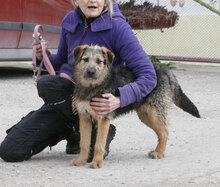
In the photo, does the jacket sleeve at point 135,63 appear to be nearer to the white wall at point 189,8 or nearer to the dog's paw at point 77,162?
the dog's paw at point 77,162

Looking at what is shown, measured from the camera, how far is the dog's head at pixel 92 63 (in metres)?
4.12

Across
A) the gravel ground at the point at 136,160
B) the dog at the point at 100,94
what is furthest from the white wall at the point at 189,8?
the dog at the point at 100,94

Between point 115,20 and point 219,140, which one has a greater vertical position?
point 115,20

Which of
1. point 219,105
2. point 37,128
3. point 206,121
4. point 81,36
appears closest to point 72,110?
point 37,128

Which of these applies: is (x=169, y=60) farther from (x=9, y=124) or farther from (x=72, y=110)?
(x=72, y=110)

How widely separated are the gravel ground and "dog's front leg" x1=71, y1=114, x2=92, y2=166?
11cm

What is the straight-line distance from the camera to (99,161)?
4.23m

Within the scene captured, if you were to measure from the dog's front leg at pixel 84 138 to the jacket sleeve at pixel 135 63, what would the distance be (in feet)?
1.26

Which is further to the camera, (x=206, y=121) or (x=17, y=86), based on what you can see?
(x=17, y=86)

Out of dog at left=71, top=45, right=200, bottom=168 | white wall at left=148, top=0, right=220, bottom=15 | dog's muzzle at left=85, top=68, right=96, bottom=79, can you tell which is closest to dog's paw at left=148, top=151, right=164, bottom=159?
dog at left=71, top=45, right=200, bottom=168

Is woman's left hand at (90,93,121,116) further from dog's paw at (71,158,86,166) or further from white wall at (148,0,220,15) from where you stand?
white wall at (148,0,220,15)

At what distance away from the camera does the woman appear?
4.31 meters

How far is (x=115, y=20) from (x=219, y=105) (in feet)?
11.4

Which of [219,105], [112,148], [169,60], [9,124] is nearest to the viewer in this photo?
[112,148]
